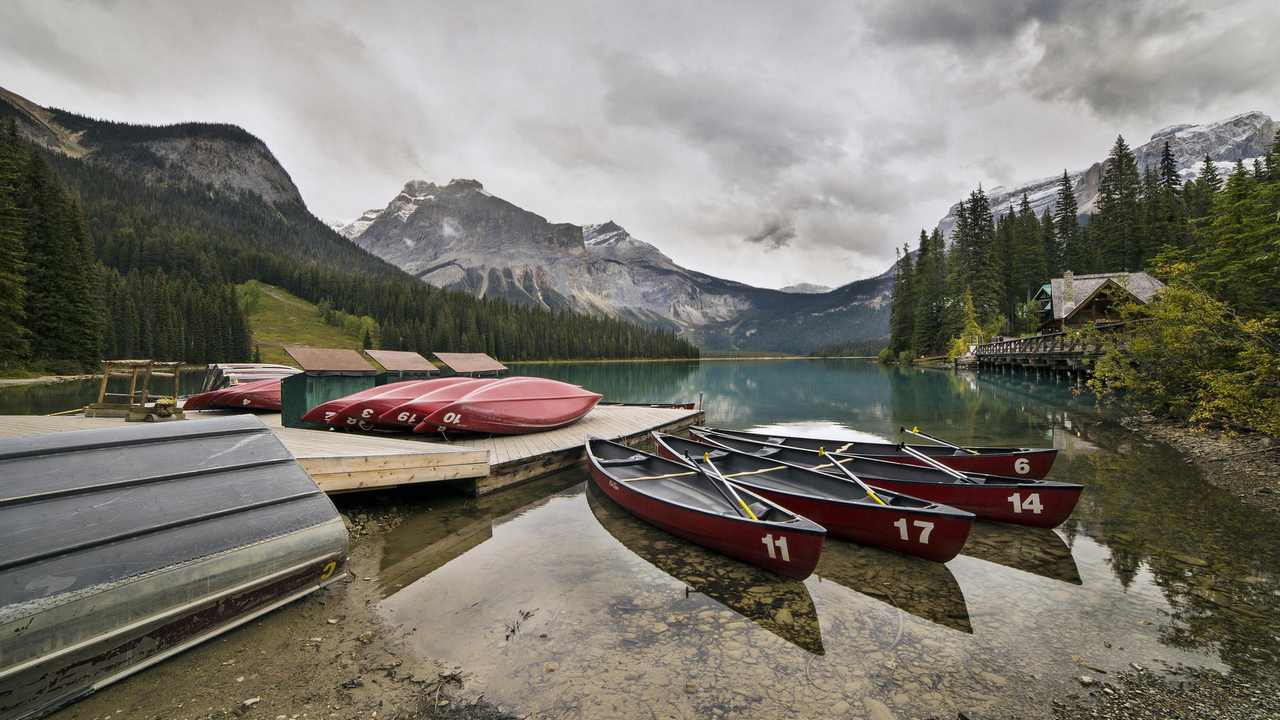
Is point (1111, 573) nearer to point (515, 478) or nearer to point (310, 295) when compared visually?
point (515, 478)

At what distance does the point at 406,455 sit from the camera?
33.0ft

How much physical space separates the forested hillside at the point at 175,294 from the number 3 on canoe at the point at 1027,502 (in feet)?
190

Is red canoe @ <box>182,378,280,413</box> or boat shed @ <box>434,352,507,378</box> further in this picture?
boat shed @ <box>434,352,507,378</box>

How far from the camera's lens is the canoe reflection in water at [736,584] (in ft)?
20.8

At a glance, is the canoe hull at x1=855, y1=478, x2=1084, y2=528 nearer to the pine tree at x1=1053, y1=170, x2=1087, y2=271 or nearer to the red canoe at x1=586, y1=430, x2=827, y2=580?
the red canoe at x1=586, y1=430, x2=827, y2=580

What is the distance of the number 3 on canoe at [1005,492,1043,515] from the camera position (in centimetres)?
937

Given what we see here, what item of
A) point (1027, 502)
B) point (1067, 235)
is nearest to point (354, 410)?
point (1027, 502)

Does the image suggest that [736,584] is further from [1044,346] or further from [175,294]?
[175,294]

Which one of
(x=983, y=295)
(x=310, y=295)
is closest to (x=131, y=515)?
(x=983, y=295)

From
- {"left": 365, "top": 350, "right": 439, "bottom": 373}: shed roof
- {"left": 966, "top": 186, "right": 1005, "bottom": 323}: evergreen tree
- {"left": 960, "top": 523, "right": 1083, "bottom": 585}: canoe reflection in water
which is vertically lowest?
{"left": 960, "top": 523, "right": 1083, "bottom": 585}: canoe reflection in water

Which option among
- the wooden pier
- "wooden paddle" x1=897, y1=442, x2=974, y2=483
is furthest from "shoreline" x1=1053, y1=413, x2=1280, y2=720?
the wooden pier

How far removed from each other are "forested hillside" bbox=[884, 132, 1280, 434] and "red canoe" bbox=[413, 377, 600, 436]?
59.6 ft

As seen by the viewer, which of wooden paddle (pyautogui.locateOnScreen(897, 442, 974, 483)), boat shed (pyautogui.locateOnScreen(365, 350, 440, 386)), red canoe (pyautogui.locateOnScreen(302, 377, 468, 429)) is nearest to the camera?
wooden paddle (pyautogui.locateOnScreen(897, 442, 974, 483))

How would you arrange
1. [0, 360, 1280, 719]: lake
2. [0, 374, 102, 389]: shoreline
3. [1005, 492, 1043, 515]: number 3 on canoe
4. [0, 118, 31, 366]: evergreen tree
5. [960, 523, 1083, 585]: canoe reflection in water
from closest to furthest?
[0, 360, 1280, 719]: lake < [960, 523, 1083, 585]: canoe reflection in water < [1005, 492, 1043, 515]: number 3 on canoe < [0, 118, 31, 366]: evergreen tree < [0, 374, 102, 389]: shoreline
